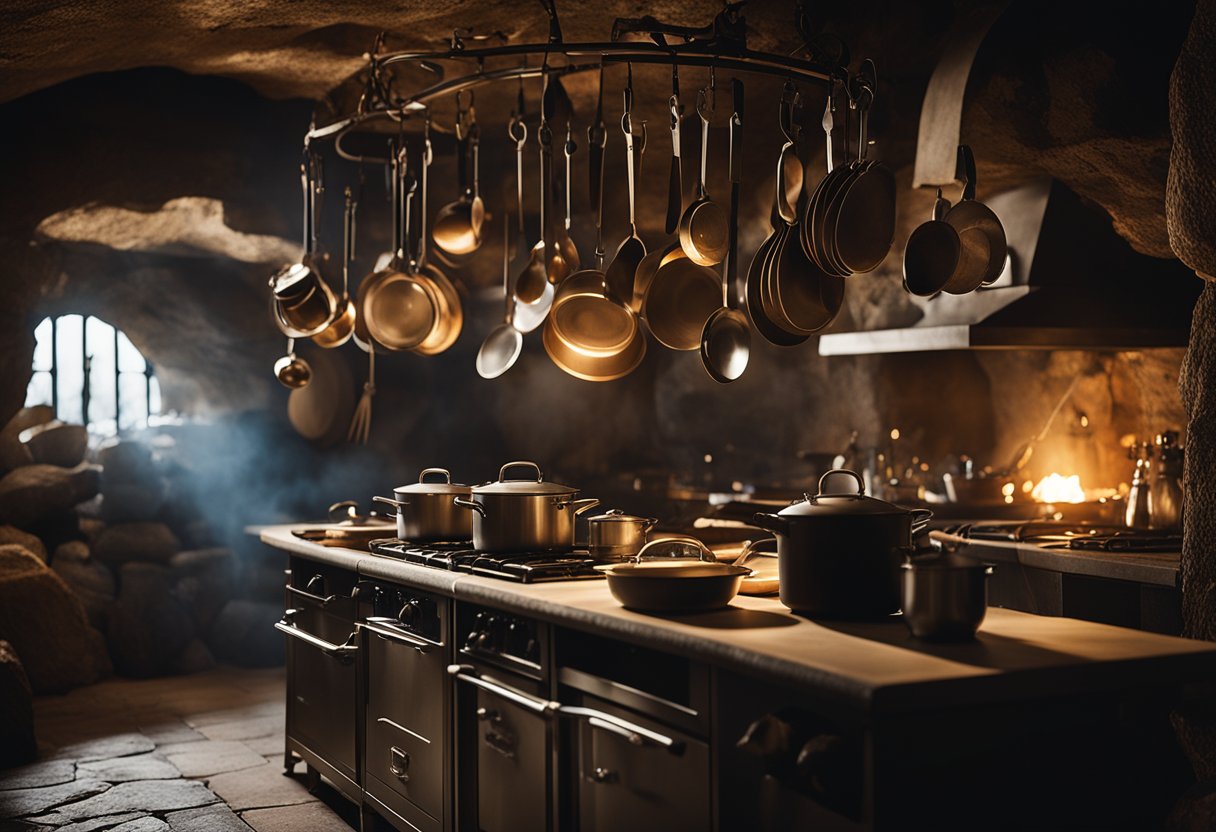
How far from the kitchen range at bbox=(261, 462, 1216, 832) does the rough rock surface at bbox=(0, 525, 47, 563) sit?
402 cm

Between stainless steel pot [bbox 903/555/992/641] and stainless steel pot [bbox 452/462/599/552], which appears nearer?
stainless steel pot [bbox 903/555/992/641]

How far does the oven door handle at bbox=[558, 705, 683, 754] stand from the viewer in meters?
2.46

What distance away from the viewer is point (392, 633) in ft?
12.3

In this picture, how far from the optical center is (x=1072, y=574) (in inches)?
161

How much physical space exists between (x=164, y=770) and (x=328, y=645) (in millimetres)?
1442

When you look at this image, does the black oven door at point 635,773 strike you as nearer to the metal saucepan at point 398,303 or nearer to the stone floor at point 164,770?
the stone floor at point 164,770

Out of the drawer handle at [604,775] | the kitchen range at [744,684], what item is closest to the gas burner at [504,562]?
the kitchen range at [744,684]

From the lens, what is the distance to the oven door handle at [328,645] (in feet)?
13.4

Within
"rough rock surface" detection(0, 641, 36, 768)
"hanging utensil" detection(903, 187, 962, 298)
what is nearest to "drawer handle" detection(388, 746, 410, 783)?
"hanging utensil" detection(903, 187, 962, 298)

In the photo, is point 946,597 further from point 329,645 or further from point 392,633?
point 329,645

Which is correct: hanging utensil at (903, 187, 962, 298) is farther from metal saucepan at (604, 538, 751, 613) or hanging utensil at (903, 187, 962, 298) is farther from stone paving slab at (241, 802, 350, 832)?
stone paving slab at (241, 802, 350, 832)

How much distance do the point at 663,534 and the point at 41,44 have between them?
2968 millimetres

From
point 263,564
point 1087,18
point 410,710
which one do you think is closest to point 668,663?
point 410,710

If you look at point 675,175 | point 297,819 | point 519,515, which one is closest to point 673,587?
point 519,515
